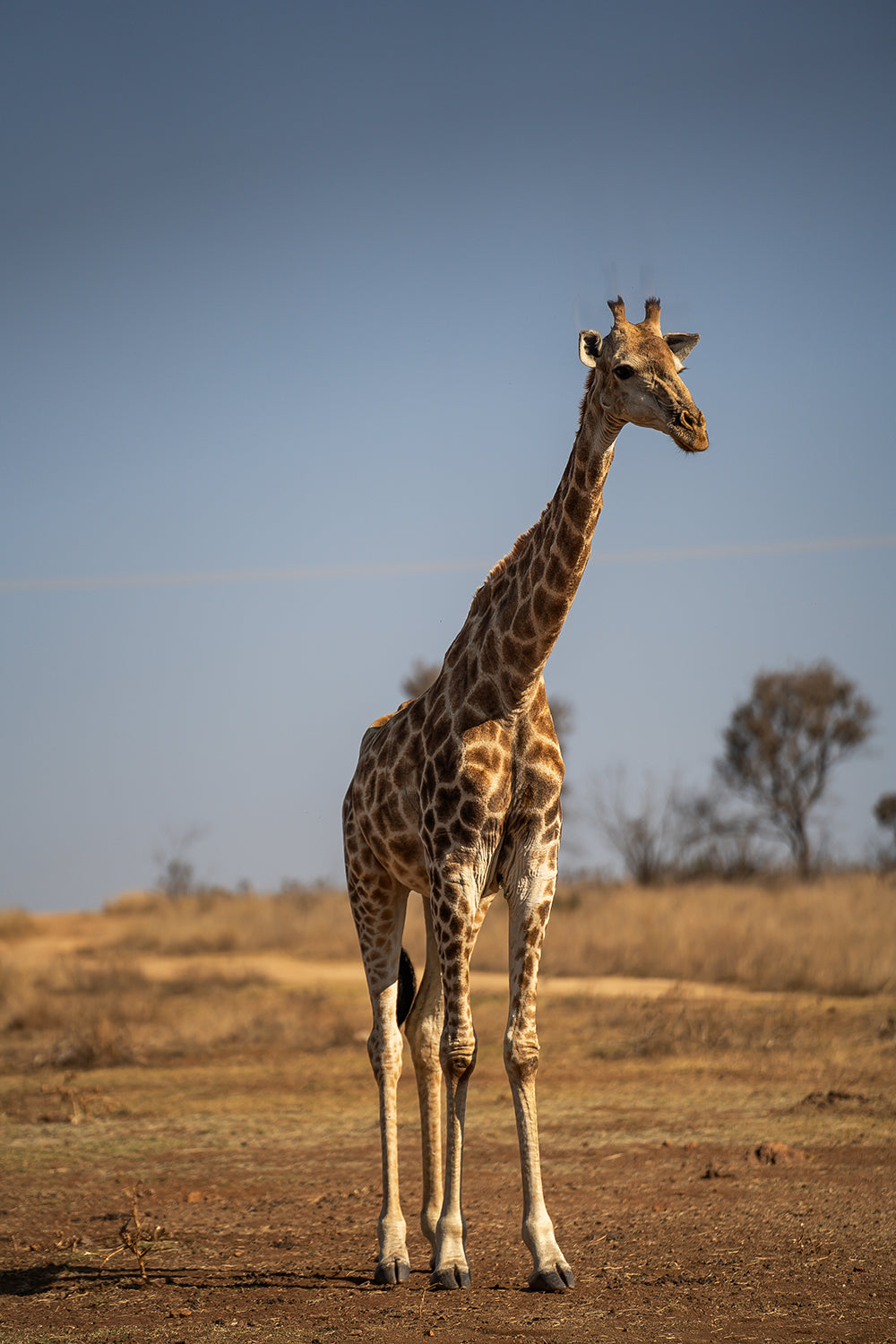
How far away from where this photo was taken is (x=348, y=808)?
7.15m

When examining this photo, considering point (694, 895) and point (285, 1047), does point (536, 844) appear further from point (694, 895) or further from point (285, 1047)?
point (694, 895)

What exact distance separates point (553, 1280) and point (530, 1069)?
0.88 metres

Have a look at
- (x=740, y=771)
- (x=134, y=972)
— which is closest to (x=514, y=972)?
(x=134, y=972)

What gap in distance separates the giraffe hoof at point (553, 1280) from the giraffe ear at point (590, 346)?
397cm

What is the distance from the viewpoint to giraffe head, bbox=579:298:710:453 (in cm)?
497

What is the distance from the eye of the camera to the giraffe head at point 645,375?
4969mm

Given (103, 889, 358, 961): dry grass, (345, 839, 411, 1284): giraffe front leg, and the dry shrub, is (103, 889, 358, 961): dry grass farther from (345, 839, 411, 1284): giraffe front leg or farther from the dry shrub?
(345, 839, 411, 1284): giraffe front leg

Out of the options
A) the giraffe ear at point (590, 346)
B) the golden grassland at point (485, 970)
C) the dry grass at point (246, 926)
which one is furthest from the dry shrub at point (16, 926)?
the giraffe ear at point (590, 346)

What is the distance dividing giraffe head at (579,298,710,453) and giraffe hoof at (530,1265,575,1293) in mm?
3545

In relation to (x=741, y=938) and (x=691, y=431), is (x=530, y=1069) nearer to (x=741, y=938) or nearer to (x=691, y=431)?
(x=691, y=431)

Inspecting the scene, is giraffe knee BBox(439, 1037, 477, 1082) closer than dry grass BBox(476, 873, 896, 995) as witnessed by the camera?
Yes

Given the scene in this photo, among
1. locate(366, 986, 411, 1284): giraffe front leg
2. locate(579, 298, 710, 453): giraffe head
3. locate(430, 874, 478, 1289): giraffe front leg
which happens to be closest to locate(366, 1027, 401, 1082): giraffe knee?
locate(366, 986, 411, 1284): giraffe front leg

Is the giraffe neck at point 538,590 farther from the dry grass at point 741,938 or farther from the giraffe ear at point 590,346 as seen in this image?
the dry grass at point 741,938

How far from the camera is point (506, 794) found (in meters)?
5.80
